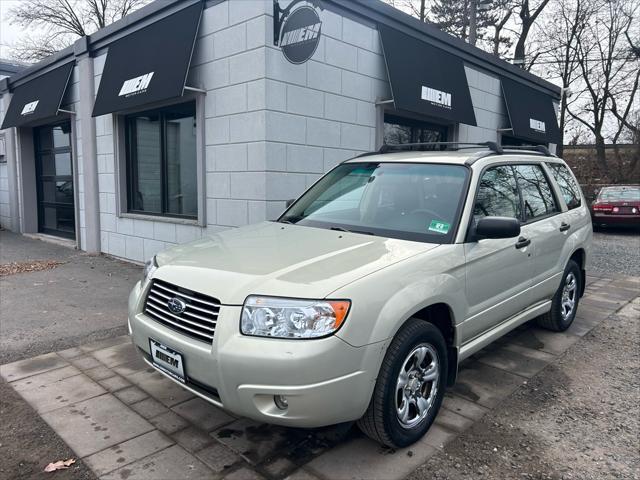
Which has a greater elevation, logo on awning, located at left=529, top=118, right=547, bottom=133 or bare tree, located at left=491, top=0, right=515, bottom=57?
bare tree, located at left=491, top=0, right=515, bottom=57

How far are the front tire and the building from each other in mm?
3829

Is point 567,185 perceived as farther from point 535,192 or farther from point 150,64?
point 150,64

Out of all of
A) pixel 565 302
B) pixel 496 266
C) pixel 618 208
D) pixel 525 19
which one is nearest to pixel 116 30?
pixel 496 266

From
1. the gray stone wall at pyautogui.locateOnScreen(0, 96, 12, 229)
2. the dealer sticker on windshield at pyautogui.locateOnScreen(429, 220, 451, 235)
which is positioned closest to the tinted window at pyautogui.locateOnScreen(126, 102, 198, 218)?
the dealer sticker on windshield at pyautogui.locateOnScreen(429, 220, 451, 235)

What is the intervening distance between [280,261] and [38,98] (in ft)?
33.2

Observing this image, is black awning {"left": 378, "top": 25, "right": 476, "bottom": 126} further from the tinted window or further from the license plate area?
the license plate area

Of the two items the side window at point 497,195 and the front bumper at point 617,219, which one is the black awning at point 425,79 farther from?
the front bumper at point 617,219

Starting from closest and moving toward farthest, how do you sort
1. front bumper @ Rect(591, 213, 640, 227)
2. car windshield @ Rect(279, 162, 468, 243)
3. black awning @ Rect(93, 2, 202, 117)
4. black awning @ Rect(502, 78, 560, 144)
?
car windshield @ Rect(279, 162, 468, 243)
black awning @ Rect(93, 2, 202, 117)
black awning @ Rect(502, 78, 560, 144)
front bumper @ Rect(591, 213, 640, 227)

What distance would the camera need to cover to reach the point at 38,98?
10.7 metres

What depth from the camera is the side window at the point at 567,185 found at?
204 inches

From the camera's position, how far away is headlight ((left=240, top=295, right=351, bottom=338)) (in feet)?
A: 8.19

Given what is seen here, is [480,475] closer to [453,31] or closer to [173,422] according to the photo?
[173,422]

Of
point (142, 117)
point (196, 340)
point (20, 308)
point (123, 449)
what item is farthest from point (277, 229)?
point (142, 117)

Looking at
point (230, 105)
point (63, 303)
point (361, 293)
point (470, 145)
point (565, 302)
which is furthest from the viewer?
point (230, 105)
